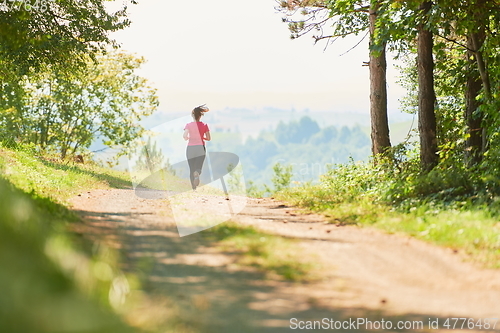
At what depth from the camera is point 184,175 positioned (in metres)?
14.0

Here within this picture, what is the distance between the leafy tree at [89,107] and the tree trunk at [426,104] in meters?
24.3

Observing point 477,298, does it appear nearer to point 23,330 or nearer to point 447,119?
point 23,330

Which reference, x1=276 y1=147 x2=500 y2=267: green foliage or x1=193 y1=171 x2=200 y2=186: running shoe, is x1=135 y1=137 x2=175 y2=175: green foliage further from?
x1=276 y1=147 x2=500 y2=267: green foliage

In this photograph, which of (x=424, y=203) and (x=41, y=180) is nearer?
(x=424, y=203)

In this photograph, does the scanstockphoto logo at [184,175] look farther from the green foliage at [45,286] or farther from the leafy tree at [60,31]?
the leafy tree at [60,31]

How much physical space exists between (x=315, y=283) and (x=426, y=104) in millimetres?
9367

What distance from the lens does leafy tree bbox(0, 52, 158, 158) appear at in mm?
33844

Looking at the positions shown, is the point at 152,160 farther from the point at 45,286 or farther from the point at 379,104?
the point at 45,286

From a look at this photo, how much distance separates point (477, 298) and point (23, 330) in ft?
14.2

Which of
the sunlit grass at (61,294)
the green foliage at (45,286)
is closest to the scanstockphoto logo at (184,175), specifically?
the sunlit grass at (61,294)

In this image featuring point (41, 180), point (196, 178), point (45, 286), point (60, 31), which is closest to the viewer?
point (45, 286)

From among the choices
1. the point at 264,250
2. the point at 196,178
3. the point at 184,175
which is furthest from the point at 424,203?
the point at 184,175

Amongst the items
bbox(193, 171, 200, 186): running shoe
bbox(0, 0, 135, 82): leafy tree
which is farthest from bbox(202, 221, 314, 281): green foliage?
bbox(0, 0, 135, 82): leafy tree

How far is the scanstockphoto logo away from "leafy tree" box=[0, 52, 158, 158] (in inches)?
784
